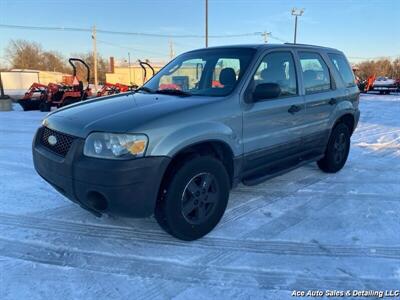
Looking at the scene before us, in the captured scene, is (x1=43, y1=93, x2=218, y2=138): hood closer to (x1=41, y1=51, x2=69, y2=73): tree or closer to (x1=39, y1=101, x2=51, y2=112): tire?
(x1=39, y1=101, x2=51, y2=112): tire

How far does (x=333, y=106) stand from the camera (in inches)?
201

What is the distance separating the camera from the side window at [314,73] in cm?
459

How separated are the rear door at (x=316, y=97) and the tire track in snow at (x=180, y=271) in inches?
87.5

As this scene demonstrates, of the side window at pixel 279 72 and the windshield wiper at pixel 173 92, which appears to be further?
the side window at pixel 279 72

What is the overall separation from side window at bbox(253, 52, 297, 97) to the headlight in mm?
1584

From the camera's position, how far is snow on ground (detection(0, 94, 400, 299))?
105 inches

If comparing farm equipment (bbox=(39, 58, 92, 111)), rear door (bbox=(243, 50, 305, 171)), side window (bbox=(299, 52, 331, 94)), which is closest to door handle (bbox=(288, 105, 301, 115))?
rear door (bbox=(243, 50, 305, 171))

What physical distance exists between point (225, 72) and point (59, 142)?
1.86 meters

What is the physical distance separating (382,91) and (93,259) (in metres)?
34.6

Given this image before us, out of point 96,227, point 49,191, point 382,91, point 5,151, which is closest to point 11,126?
point 5,151

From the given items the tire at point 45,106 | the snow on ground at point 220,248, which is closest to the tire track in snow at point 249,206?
the snow on ground at point 220,248

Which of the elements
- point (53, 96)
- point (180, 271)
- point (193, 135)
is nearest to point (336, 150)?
point (193, 135)

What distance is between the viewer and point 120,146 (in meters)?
2.82

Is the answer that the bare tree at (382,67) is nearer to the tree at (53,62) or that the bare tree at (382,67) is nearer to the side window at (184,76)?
the tree at (53,62)
